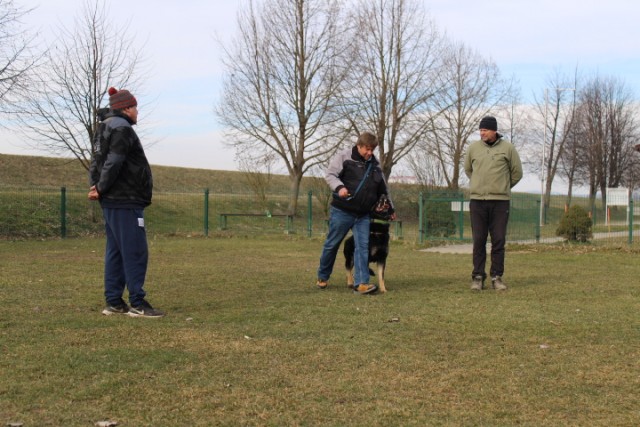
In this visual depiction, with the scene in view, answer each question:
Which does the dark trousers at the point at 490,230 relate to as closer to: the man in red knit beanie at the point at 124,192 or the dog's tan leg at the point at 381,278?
the dog's tan leg at the point at 381,278

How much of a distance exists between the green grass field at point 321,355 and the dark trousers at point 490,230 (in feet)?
1.20

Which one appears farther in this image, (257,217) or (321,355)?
(257,217)

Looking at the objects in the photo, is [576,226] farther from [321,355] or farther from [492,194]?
[321,355]

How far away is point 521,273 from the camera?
995cm

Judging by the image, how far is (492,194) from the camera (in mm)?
7836

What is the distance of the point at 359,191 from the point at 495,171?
1737 mm

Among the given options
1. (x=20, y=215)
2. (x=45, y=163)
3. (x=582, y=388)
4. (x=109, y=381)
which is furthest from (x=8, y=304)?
(x=45, y=163)

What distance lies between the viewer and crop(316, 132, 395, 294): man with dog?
24.0ft

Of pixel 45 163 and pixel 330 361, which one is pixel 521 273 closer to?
pixel 330 361

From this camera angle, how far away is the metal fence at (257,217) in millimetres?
17953

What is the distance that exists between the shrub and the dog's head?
1133cm

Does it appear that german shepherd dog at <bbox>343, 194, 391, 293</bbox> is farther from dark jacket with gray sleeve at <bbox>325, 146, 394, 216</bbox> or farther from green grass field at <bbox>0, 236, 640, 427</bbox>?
green grass field at <bbox>0, 236, 640, 427</bbox>

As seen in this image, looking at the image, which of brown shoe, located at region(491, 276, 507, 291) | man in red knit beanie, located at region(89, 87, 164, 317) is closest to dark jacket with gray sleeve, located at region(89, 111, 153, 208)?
man in red knit beanie, located at region(89, 87, 164, 317)

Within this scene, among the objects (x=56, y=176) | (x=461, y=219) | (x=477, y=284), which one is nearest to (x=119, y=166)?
(x=477, y=284)
